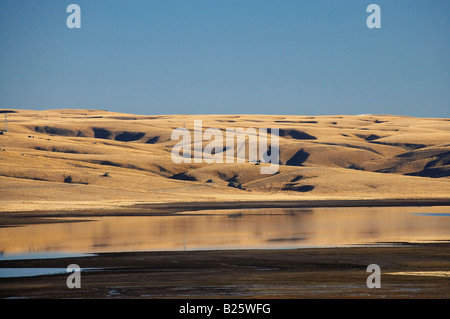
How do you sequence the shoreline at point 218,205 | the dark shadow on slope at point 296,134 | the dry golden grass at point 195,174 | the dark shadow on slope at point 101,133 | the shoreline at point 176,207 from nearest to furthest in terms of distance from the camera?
the shoreline at point 176,207 < the shoreline at point 218,205 < the dry golden grass at point 195,174 < the dark shadow on slope at point 296,134 < the dark shadow on slope at point 101,133

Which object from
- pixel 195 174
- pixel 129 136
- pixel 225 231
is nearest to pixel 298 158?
pixel 195 174

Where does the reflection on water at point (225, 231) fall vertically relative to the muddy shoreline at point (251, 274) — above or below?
above

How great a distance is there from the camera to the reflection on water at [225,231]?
36656 millimetres

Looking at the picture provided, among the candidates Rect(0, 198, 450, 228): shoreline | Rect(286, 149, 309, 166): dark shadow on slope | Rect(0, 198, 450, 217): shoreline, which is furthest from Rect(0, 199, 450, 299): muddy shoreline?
Rect(286, 149, 309, 166): dark shadow on slope

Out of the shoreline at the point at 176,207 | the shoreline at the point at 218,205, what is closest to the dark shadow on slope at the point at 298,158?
the shoreline at the point at 218,205

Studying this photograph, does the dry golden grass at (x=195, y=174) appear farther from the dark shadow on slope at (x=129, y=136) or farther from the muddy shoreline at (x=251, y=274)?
the muddy shoreline at (x=251, y=274)

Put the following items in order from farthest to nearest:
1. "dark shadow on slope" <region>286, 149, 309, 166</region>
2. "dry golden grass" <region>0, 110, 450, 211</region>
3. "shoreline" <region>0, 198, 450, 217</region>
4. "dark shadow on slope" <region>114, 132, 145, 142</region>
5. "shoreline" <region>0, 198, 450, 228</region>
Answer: "dark shadow on slope" <region>114, 132, 145, 142</region> < "dark shadow on slope" <region>286, 149, 309, 166</region> < "dry golden grass" <region>0, 110, 450, 211</region> < "shoreline" <region>0, 198, 450, 217</region> < "shoreline" <region>0, 198, 450, 228</region>

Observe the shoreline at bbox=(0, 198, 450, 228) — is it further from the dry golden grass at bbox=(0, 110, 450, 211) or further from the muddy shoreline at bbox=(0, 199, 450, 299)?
the muddy shoreline at bbox=(0, 199, 450, 299)

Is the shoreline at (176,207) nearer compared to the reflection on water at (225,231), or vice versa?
the reflection on water at (225,231)

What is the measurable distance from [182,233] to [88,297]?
20684 millimetres

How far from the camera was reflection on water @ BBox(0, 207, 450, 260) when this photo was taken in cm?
3666

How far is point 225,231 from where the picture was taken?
44.1 meters

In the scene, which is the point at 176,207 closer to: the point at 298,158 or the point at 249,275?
the point at 249,275

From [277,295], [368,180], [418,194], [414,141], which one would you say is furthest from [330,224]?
[414,141]
